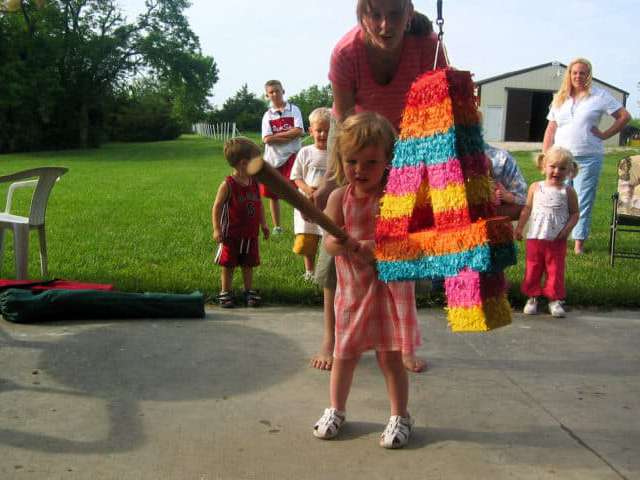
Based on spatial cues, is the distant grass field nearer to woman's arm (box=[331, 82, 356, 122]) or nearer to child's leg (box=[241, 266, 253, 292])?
child's leg (box=[241, 266, 253, 292])

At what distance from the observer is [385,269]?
2422 millimetres

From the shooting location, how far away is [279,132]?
7.67 metres

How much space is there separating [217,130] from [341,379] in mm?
57518

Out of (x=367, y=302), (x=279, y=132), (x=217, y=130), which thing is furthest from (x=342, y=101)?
(x=217, y=130)

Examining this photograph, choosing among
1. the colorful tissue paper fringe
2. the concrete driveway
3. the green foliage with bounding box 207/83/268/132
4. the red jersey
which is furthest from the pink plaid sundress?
the green foliage with bounding box 207/83/268/132

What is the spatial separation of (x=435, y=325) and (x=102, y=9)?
4048 centimetres

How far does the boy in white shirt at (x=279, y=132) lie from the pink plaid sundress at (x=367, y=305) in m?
4.96

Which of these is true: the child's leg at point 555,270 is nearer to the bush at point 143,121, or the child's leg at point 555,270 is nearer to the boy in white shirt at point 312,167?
the boy in white shirt at point 312,167

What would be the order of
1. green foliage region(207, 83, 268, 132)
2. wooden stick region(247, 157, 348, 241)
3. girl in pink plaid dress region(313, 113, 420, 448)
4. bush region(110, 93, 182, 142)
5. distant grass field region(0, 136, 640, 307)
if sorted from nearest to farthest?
wooden stick region(247, 157, 348, 241) → girl in pink plaid dress region(313, 113, 420, 448) → distant grass field region(0, 136, 640, 307) → bush region(110, 93, 182, 142) → green foliage region(207, 83, 268, 132)

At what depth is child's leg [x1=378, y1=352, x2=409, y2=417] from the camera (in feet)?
8.63

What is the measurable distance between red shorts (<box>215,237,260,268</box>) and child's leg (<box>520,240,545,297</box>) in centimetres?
192

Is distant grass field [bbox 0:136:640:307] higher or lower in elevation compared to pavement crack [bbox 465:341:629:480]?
higher

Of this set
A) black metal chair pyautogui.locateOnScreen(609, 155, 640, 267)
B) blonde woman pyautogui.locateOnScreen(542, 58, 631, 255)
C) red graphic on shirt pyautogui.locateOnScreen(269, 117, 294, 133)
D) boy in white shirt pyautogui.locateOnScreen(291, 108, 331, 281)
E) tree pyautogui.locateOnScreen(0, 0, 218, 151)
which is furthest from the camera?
tree pyautogui.locateOnScreen(0, 0, 218, 151)

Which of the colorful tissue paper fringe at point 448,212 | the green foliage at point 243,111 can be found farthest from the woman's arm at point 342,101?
the green foliage at point 243,111
